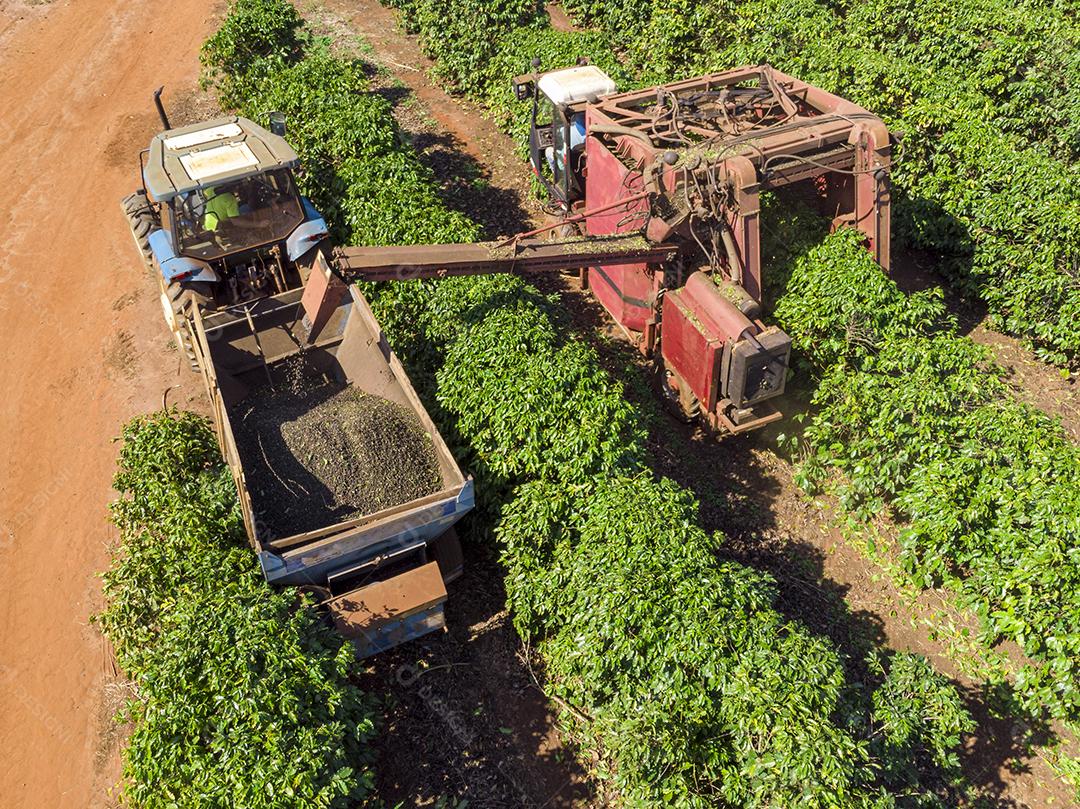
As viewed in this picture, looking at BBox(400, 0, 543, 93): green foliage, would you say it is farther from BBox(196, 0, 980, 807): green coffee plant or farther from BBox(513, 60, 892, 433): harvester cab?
BBox(196, 0, 980, 807): green coffee plant

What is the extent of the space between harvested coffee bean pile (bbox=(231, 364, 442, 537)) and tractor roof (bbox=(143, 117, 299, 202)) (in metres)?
3.25

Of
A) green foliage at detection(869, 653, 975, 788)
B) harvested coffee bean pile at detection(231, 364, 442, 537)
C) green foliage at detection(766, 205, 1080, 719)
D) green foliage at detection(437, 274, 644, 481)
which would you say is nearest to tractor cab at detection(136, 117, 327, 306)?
harvested coffee bean pile at detection(231, 364, 442, 537)

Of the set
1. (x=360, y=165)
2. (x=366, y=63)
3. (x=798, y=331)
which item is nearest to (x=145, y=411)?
(x=360, y=165)

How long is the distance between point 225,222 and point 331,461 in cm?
415

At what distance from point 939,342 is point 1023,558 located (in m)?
3.06

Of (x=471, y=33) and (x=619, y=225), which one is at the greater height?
(x=471, y=33)

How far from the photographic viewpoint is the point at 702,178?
32.4 feet

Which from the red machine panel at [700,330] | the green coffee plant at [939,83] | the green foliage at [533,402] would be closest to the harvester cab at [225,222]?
the green foliage at [533,402]

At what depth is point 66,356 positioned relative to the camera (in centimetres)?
1266

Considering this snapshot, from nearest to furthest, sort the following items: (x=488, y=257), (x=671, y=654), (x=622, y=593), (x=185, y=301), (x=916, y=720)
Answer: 1. (x=671, y=654)
2. (x=916, y=720)
3. (x=622, y=593)
4. (x=488, y=257)
5. (x=185, y=301)

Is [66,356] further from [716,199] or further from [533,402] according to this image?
[716,199]

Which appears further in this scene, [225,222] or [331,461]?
[225,222]

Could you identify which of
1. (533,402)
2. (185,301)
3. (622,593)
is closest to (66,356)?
(185,301)

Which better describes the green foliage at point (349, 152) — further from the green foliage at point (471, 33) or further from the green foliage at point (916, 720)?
the green foliage at point (916, 720)
